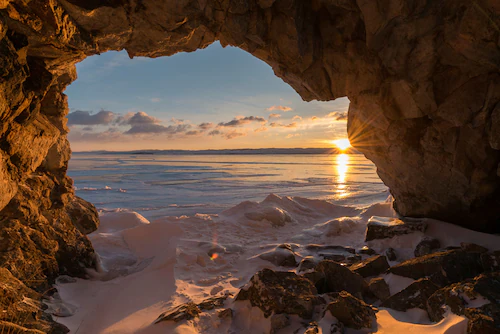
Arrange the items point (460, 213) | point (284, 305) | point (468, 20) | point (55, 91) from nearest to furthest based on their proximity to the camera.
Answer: point (284, 305) < point (468, 20) < point (55, 91) < point (460, 213)

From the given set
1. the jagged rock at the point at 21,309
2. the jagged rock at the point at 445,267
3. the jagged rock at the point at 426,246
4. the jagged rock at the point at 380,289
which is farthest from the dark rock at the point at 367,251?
the jagged rock at the point at 21,309

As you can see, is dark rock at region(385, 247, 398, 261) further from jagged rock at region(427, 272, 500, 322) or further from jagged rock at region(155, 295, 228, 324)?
jagged rock at region(155, 295, 228, 324)

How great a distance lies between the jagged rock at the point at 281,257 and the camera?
23.6 feet

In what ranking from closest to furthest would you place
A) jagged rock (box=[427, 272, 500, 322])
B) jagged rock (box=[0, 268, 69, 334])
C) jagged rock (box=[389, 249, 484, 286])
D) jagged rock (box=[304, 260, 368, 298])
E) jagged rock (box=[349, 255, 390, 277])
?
jagged rock (box=[0, 268, 69, 334]) → jagged rock (box=[427, 272, 500, 322]) → jagged rock (box=[389, 249, 484, 286]) → jagged rock (box=[304, 260, 368, 298]) → jagged rock (box=[349, 255, 390, 277])

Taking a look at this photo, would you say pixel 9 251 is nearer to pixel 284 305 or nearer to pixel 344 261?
pixel 284 305

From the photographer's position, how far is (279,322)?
412cm

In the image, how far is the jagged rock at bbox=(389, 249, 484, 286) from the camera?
4.98 m

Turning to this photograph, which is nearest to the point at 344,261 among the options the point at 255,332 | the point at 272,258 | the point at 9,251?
the point at 272,258

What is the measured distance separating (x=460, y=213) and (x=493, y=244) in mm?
1191

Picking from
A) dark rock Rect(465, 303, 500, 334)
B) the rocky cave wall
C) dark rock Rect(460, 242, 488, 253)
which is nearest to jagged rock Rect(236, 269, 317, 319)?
dark rock Rect(465, 303, 500, 334)

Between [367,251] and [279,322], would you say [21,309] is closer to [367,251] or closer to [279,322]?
[279,322]

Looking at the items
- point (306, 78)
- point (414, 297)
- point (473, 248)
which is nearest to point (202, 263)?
point (414, 297)

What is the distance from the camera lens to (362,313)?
3.99 meters

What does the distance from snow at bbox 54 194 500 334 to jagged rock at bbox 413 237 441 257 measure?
0.23 metres
